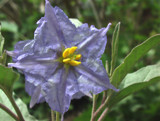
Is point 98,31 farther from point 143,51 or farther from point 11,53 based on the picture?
point 11,53

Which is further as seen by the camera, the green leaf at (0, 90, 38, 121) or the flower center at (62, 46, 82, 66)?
the green leaf at (0, 90, 38, 121)

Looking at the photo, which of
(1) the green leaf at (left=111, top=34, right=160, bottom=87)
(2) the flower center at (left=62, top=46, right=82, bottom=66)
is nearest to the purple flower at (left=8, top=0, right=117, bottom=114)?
(2) the flower center at (left=62, top=46, right=82, bottom=66)

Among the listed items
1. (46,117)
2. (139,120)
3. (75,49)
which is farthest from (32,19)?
(75,49)

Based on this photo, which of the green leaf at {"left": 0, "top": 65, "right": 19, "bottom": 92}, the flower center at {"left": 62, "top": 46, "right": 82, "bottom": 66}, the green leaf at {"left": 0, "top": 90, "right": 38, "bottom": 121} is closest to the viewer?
the green leaf at {"left": 0, "top": 65, "right": 19, "bottom": 92}

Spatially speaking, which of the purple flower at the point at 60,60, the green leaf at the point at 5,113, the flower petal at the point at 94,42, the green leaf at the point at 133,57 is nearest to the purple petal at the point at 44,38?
the purple flower at the point at 60,60

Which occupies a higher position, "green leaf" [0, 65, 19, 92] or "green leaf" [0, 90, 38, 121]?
"green leaf" [0, 65, 19, 92]

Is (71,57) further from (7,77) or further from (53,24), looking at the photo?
(7,77)

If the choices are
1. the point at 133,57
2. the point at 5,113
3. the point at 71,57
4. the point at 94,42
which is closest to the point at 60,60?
the point at 71,57

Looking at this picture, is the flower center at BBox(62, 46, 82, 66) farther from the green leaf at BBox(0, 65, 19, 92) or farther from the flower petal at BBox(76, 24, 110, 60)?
the green leaf at BBox(0, 65, 19, 92)

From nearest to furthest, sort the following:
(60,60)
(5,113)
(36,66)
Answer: (36,66), (60,60), (5,113)
